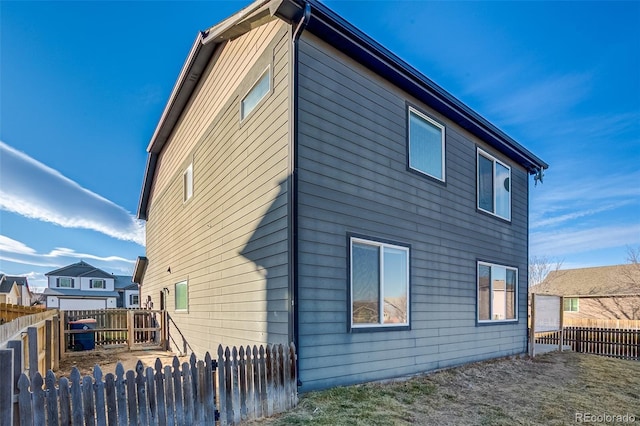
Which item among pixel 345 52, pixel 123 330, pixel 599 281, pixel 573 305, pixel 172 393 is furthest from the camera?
pixel 573 305

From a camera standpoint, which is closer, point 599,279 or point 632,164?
point 632,164

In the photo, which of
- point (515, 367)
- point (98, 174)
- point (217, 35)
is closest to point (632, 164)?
point (515, 367)

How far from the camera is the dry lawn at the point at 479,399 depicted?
181 inches

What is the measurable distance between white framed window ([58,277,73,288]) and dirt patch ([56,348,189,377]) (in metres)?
37.7

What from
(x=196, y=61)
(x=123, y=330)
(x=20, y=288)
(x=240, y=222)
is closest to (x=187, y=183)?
(x=196, y=61)

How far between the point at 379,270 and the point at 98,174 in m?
20.5

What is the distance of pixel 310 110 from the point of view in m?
5.57

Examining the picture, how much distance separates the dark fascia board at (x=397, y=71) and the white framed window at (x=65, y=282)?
47.7m

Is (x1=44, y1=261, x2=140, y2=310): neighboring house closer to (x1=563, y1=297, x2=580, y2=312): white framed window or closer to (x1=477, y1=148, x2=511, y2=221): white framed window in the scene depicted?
(x1=563, y1=297, x2=580, y2=312): white framed window

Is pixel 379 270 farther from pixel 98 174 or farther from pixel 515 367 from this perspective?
pixel 98 174

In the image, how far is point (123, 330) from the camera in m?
12.3

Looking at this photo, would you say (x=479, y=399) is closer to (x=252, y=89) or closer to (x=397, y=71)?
(x=397, y=71)

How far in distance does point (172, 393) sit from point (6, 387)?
137 centimetres

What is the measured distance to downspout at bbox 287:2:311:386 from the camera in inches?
197
